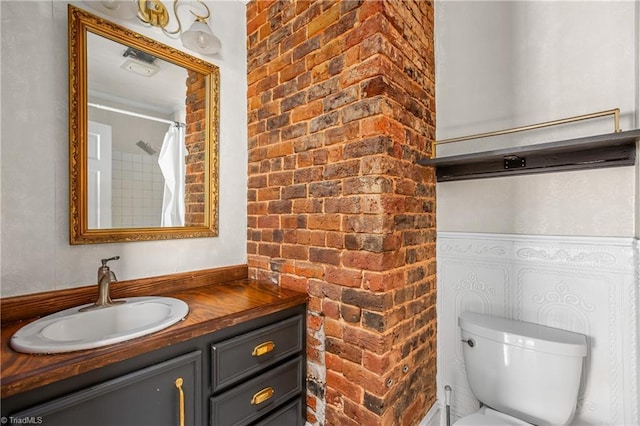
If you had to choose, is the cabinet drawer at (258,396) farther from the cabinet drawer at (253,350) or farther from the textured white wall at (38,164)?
the textured white wall at (38,164)

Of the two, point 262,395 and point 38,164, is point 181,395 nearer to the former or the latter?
point 262,395

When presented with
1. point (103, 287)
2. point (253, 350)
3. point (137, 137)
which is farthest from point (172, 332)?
point (137, 137)

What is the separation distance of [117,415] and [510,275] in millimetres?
1704

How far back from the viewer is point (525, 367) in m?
1.26

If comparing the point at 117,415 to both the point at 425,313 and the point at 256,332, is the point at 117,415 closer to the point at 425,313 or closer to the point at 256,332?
the point at 256,332

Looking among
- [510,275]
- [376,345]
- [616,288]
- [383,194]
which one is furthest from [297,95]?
[616,288]

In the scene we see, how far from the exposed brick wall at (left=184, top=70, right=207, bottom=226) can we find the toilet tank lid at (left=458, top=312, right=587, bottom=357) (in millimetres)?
1564

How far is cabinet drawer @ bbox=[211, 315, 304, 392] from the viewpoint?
1.12 metres

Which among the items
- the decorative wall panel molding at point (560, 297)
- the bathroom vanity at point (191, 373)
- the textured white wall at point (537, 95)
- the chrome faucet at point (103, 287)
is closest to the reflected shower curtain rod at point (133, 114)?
the chrome faucet at point (103, 287)

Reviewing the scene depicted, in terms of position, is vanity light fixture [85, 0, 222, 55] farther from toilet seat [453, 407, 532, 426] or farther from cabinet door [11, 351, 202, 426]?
toilet seat [453, 407, 532, 426]

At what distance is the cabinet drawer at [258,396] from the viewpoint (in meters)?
1.13

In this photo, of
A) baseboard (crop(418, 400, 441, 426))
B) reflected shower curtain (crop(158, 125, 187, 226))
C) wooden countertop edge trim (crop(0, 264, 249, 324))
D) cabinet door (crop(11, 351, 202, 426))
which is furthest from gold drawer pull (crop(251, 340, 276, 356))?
baseboard (crop(418, 400, 441, 426))

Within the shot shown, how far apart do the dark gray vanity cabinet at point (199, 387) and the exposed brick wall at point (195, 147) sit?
2.59 ft

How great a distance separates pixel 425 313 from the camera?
1.58 meters
